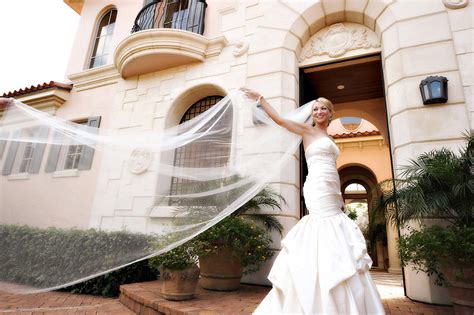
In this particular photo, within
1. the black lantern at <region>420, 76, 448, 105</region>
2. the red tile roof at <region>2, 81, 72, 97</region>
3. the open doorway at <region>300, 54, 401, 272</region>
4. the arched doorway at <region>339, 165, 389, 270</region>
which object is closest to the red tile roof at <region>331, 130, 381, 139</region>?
the open doorway at <region>300, 54, 401, 272</region>

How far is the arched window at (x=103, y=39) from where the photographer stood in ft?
28.8

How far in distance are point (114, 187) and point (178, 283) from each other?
4.04 feet

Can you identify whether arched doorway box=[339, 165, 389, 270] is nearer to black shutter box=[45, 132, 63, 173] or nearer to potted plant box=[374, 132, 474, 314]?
potted plant box=[374, 132, 474, 314]

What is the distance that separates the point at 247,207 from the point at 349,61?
3.43 metres

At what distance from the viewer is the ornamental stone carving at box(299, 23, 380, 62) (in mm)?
5324

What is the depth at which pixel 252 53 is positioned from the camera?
225 inches

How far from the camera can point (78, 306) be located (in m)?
3.53

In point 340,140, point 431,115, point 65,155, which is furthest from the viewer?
point 340,140

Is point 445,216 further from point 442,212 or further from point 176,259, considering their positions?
point 176,259

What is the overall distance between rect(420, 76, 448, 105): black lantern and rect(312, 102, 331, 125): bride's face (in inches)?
88.5

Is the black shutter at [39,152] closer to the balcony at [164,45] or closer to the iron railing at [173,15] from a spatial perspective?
the balcony at [164,45]

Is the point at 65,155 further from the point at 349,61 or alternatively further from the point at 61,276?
the point at 349,61

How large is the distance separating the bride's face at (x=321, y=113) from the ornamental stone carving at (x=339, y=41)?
10.3 ft

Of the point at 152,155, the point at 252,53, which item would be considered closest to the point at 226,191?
the point at 152,155
